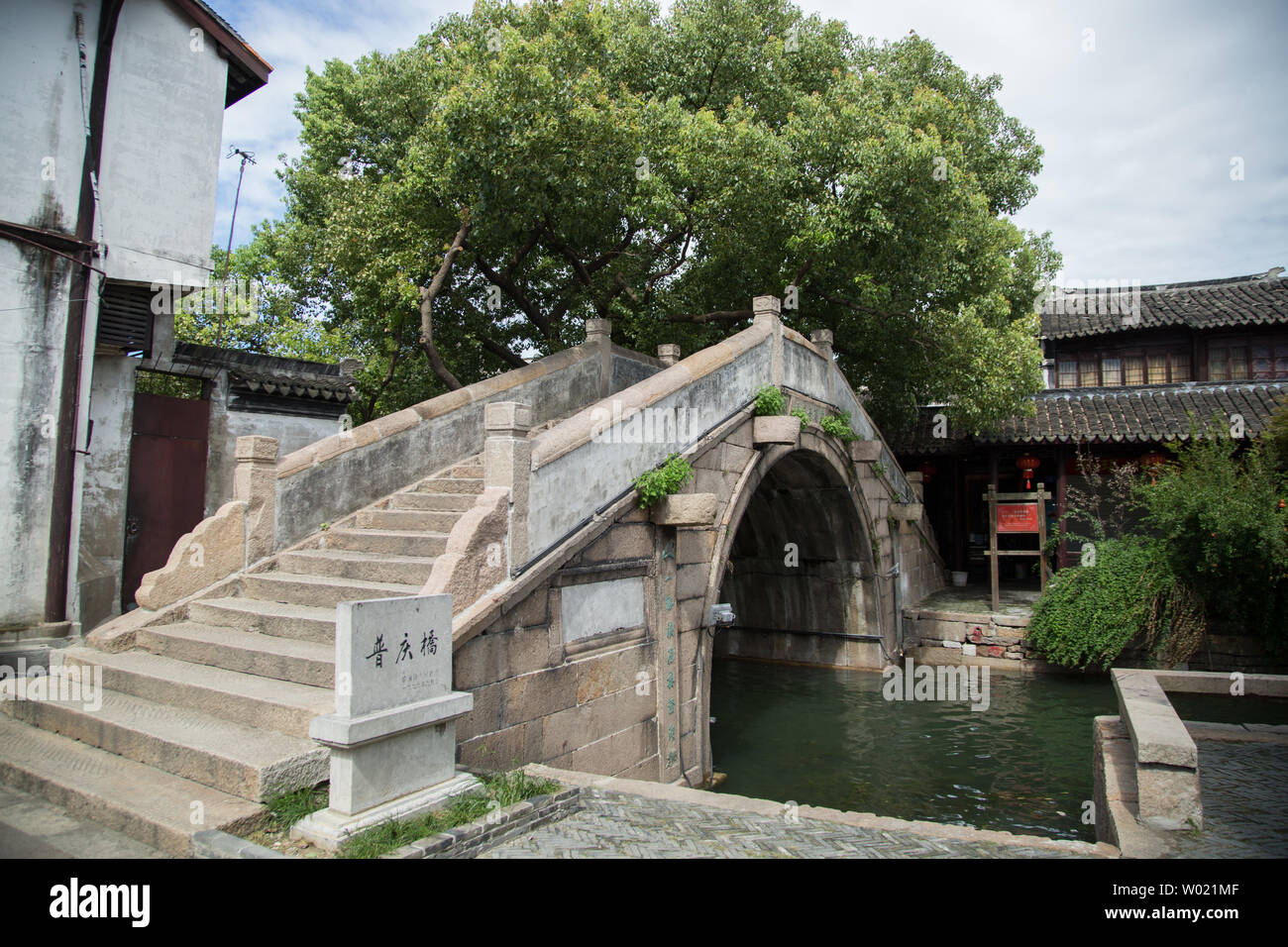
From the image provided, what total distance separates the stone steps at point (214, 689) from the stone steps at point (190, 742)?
6 centimetres

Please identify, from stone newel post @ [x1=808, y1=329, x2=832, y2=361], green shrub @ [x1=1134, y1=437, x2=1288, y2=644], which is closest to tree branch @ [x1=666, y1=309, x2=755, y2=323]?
stone newel post @ [x1=808, y1=329, x2=832, y2=361]

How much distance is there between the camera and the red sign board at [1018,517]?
14109mm

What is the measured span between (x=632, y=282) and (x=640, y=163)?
2.59 m

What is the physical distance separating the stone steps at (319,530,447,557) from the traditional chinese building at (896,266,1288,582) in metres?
11.6

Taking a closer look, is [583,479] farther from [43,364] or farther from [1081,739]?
[1081,739]

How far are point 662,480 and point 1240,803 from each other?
4688 mm

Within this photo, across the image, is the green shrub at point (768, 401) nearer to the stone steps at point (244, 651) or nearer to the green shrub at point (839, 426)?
the green shrub at point (839, 426)

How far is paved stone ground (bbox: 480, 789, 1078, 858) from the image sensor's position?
4.00 metres

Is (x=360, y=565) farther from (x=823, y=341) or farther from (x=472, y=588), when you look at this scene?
(x=823, y=341)

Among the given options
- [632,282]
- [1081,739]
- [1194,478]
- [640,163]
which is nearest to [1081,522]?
[1194,478]

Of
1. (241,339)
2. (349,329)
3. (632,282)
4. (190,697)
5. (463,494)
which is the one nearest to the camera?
(190,697)

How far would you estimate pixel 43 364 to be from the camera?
26.8 ft

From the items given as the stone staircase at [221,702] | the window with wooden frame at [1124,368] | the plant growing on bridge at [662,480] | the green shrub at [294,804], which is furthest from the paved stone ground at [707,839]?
the window with wooden frame at [1124,368]

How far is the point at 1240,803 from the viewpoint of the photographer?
18.1 feet
